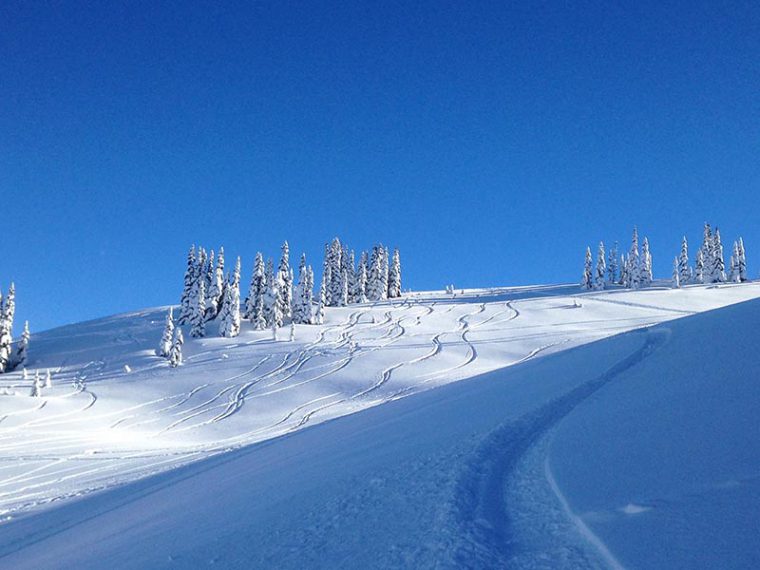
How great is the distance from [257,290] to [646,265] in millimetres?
79469

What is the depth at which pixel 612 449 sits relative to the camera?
21.8 ft

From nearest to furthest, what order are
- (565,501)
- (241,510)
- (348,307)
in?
1. (565,501)
2. (241,510)
3. (348,307)

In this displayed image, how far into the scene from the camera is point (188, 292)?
80.9 meters

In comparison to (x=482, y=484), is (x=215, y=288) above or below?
above

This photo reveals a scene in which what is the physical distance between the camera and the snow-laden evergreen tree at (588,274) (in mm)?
113800

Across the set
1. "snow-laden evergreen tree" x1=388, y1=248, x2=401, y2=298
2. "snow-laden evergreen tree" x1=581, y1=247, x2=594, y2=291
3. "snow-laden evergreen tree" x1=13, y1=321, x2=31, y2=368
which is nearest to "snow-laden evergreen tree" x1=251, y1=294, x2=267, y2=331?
"snow-laden evergreen tree" x1=13, y1=321, x2=31, y2=368

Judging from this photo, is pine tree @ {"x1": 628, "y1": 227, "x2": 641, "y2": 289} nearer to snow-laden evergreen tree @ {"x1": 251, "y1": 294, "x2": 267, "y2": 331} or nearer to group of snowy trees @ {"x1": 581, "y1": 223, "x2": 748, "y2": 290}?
group of snowy trees @ {"x1": 581, "y1": 223, "x2": 748, "y2": 290}

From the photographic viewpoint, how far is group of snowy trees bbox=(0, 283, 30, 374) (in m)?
70.8

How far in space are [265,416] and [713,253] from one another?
344 feet

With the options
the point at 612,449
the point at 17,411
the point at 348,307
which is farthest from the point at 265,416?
the point at 348,307

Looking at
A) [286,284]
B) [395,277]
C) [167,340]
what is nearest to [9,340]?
[167,340]

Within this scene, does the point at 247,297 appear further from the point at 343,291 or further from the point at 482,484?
the point at 482,484

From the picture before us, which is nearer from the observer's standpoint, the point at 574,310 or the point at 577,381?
the point at 577,381

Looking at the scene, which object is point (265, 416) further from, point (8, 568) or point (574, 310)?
point (574, 310)
